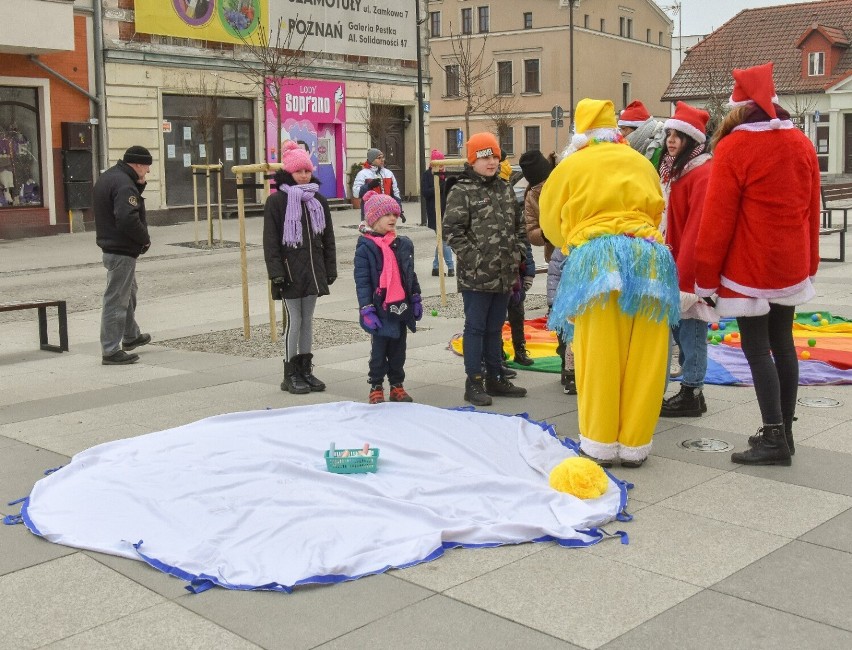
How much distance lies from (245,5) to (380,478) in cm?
2516

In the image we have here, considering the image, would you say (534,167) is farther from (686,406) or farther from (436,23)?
(436,23)

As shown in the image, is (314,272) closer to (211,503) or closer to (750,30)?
(211,503)

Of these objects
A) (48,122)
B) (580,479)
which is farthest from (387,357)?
(48,122)

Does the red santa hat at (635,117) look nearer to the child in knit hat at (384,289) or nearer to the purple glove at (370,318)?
the child in knit hat at (384,289)

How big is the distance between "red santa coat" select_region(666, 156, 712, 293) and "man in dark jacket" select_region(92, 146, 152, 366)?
482 centimetres

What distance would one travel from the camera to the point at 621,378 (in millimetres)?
5754

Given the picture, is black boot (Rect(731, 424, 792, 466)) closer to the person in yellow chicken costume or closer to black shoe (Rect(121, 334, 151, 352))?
the person in yellow chicken costume

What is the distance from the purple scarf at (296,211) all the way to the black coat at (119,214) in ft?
6.73

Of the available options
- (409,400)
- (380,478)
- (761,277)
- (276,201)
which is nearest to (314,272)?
(276,201)

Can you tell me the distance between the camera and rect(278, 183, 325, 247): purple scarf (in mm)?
7855

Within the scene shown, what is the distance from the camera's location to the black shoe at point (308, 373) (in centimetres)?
802

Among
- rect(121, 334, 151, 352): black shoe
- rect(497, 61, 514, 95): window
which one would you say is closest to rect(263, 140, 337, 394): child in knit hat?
rect(121, 334, 151, 352): black shoe

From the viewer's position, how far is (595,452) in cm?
575

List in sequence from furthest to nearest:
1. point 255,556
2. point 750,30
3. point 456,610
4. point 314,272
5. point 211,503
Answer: point 750,30 < point 314,272 < point 211,503 < point 255,556 < point 456,610
